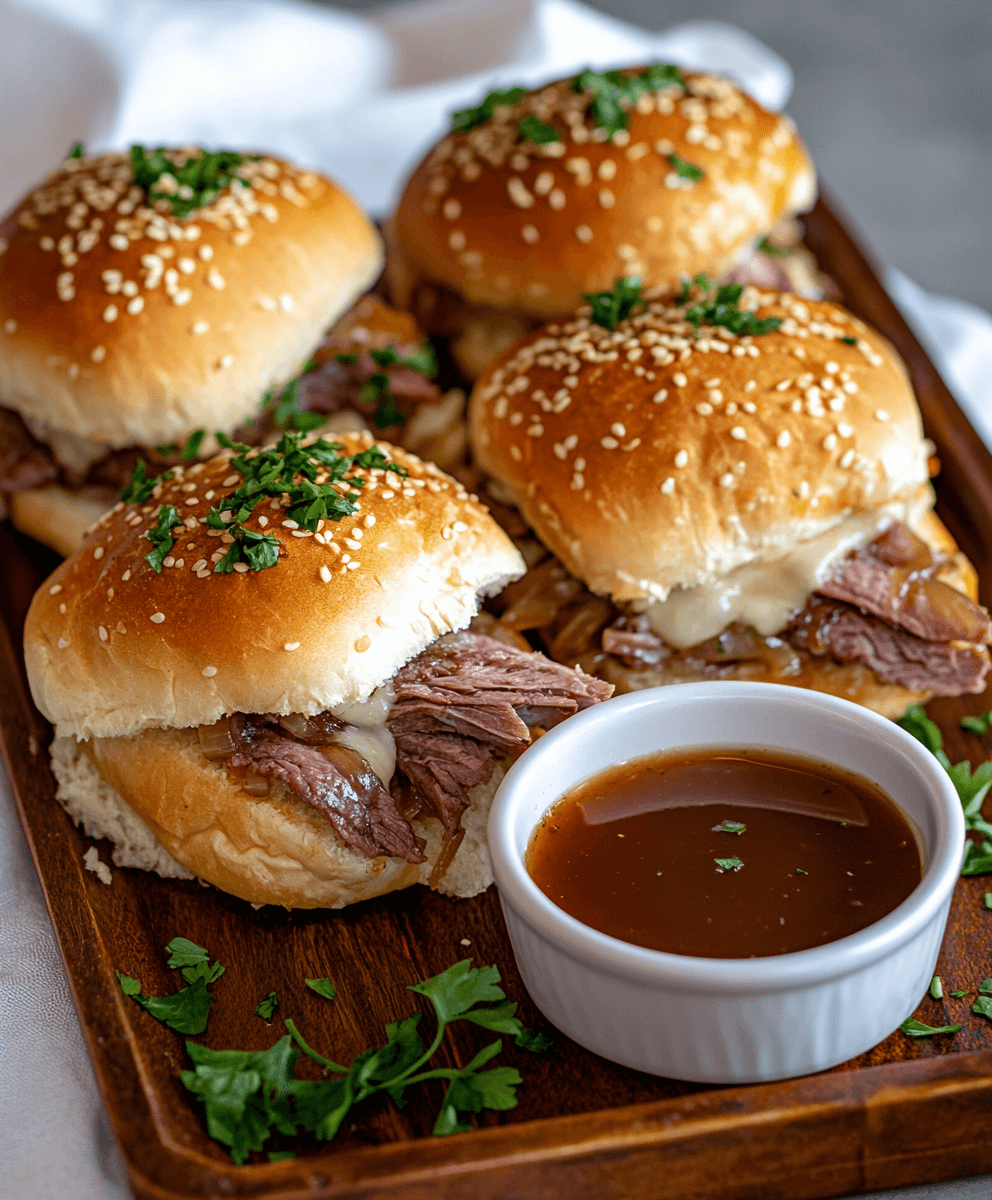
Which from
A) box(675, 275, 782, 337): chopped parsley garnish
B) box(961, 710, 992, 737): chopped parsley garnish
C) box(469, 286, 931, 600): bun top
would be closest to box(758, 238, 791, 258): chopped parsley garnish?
box(675, 275, 782, 337): chopped parsley garnish

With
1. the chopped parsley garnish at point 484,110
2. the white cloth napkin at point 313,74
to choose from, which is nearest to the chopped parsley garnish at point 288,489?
the chopped parsley garnish at point 484,110

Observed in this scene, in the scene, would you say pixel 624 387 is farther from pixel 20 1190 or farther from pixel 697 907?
pixel 20 1190

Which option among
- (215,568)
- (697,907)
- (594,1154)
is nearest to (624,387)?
(215,568)

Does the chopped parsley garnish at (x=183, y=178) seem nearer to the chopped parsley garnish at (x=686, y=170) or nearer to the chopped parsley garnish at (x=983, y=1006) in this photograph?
the chopped parsley garnish at (x=686, y=170)

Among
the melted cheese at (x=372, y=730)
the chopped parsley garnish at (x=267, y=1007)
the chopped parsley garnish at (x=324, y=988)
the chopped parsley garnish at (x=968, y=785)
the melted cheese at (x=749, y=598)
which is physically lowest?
the chopped parsley garnish at (x=968, y=785)

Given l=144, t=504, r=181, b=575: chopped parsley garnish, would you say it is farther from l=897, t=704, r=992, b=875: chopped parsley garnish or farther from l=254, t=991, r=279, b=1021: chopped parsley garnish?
l=897, t=704, r=992, b=875: chopped parsley garnish

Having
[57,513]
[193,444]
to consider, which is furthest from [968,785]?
[57,513]
